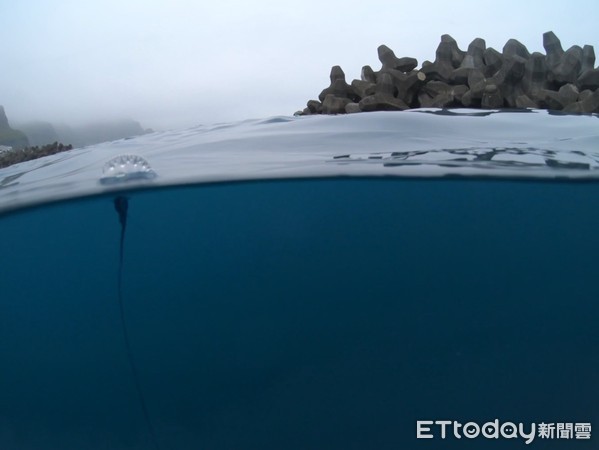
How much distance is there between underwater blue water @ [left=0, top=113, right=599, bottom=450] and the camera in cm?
252

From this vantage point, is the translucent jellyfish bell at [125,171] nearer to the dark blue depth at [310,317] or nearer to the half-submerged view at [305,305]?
the half-submerged view at [305,305]

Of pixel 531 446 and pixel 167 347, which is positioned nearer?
pixel 531 446

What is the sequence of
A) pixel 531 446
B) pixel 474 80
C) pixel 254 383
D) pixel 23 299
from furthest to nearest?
pixel 474 80 → pixel 23 299 → pixel 254 383 → pixel 531 446

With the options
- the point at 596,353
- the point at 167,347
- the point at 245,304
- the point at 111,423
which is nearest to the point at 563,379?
the point at 596,353

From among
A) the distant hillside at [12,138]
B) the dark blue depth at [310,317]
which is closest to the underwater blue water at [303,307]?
the dark blue depth at [310,317]

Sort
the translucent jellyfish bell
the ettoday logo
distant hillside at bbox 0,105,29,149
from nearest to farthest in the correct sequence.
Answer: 1. the ettoday logo
2. the translucent jellyfish bell
3. distant hillside at bbox 0,105,29,149

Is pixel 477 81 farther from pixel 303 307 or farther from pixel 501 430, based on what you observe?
pixel 501 430

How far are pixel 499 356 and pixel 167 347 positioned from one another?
1319mm

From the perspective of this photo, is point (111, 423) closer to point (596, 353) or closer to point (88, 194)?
point (88, 194)

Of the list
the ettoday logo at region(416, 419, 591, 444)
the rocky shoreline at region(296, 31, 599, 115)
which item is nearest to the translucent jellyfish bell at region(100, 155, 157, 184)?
the ettoday logo at region(416, 419, 591, 444)

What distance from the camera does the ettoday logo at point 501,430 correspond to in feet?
8.02

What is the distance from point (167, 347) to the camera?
2.63 metres

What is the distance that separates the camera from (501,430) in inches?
96.6

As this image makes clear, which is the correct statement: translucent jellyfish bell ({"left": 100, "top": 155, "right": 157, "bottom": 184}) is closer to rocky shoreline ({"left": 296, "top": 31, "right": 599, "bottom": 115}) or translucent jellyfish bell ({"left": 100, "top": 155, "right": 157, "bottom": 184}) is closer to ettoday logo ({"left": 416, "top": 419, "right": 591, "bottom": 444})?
ettoday logo ({"left": 416, "top": 419, "right": 591, "bottom": 444})
